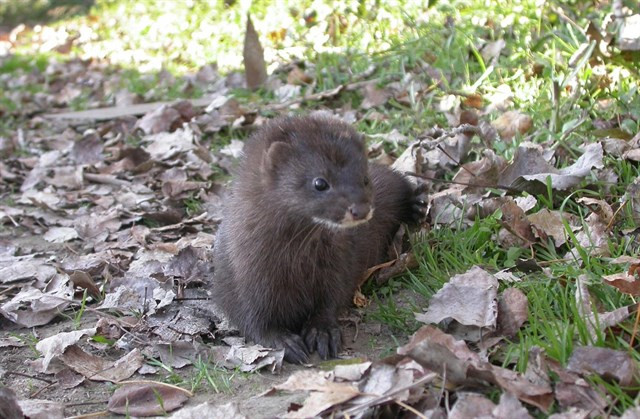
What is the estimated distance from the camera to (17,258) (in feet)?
15.7

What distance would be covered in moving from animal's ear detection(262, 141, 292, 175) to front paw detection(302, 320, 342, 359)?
704 millimetres

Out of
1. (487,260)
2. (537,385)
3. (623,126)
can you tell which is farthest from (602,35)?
(537,385)

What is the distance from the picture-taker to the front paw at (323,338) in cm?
342

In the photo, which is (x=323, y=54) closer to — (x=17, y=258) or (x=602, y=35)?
(x=602, y=35)

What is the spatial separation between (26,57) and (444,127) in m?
8.88

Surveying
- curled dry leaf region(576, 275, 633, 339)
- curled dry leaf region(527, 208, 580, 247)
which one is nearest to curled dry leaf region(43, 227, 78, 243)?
curled dry leaf region(527, 208, 580, 247)

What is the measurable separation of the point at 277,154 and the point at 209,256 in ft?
4.08

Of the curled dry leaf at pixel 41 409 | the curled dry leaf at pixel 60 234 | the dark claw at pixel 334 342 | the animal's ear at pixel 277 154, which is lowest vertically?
the curled dry leaf at pixel 60 234

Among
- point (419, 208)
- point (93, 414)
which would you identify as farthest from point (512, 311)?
point (93, 414)

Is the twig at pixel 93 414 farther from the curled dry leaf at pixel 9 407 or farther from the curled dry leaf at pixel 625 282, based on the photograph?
the curled dry leaf at pixel 625 282

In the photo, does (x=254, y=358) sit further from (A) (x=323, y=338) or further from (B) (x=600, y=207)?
(B) (x=600, y=207)

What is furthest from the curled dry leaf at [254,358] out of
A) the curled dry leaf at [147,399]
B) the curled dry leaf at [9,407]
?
the curled dry leaf at [9,407]

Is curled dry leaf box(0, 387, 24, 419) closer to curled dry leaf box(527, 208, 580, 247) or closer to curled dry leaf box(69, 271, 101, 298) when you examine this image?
curled dry leaf box(69, 271, 101, 298)

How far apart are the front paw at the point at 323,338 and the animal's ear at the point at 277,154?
2.31 feet
